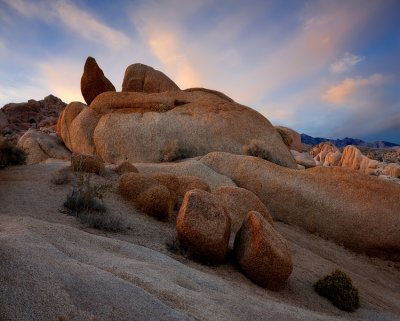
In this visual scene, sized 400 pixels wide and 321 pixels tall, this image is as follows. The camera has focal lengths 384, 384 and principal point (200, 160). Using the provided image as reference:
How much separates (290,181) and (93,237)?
1114cm

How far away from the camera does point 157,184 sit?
40.5ft

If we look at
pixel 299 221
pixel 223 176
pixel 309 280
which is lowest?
pixel 309 280

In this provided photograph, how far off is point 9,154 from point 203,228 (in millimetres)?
9314

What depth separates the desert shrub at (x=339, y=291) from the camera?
9.53 meters

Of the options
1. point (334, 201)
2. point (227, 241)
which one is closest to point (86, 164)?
point (227, 241)

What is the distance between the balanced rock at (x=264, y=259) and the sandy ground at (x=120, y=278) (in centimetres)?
25

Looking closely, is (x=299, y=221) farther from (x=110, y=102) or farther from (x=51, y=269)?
(x=110, y=102)

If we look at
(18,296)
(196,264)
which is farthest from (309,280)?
(18,296)

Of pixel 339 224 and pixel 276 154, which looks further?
pixel 276 154

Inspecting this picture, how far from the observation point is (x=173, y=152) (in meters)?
20.7

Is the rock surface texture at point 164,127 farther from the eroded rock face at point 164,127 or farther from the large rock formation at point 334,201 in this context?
the large rock formation at point 334,201

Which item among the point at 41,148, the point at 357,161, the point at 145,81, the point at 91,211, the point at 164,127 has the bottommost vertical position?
the point at 91,211

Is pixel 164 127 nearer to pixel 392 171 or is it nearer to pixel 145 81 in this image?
pixel 145 81

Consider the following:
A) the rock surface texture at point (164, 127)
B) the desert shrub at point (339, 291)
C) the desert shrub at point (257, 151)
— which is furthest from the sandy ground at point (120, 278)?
the rock surface texture at point (164, 127)
